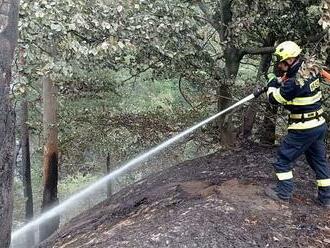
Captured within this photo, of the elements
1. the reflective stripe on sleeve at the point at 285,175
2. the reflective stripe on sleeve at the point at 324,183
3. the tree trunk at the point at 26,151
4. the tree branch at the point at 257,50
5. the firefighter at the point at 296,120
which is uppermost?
the tree branch at the point at 257,50

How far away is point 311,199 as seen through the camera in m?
5.84

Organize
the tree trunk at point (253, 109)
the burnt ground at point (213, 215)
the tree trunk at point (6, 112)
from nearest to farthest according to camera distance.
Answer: the tree trunk at point (6, 112), the burnt ground at point (213, 215), the tree trunk at point (253, 109)

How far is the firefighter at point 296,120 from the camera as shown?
5172 millimetres

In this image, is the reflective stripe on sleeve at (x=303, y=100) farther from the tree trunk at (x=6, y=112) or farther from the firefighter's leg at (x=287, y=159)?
the tree trunk at (x=6, y=112)

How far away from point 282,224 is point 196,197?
1.24 metres

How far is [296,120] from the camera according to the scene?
5.48 metres

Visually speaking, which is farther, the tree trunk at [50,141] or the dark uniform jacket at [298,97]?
the tree trunk at [50,141]

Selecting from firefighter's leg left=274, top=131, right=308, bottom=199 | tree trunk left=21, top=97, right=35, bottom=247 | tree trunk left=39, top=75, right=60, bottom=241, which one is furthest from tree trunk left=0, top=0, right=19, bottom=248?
tree trunk left=21, top=97, right=35, bottom=247

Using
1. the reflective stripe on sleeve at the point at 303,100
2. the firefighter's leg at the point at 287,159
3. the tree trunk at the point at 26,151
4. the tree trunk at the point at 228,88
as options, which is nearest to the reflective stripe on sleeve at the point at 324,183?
the firefighter's leg at the point at 287,159

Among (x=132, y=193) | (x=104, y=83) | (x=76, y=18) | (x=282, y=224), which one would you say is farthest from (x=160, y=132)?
(x=282, y=224)

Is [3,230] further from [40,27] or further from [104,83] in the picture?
[104,83]

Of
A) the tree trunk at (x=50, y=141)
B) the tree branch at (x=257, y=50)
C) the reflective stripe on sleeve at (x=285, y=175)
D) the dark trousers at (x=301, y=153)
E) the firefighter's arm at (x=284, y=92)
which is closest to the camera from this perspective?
the firefighter's arm at (x=284, y=92)

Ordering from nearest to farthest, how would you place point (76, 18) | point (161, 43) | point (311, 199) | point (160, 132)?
point (311, 199)
point (76, 18)
point (161, 43)
point (160, 132)

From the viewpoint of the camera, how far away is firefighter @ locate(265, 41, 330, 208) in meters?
5.17
